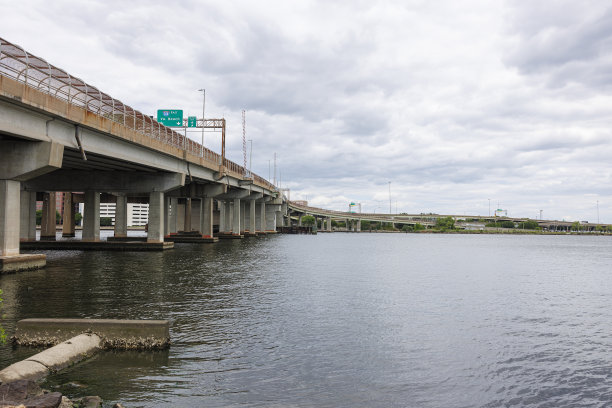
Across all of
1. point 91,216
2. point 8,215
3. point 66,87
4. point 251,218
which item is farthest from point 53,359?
point 251,218

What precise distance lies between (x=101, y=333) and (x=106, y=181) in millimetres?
47243

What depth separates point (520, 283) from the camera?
3331 cm

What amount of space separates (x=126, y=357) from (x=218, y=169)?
62179mm

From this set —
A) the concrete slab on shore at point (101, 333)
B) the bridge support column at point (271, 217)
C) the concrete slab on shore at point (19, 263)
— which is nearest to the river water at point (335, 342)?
the concrete slab on shore at point (101, 333)

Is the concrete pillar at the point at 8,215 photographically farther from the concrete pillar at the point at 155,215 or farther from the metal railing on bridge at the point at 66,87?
the concrete pillar at the point at 155,215

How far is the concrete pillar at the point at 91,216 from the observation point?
2376 inches

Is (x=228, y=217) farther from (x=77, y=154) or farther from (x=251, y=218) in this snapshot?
(x=77, y=154)

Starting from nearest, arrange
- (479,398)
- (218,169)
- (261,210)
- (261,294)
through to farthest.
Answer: (479,398), (261,294), (218,169), (261,210)

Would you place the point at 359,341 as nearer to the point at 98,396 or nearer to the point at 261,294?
the point at 98,396

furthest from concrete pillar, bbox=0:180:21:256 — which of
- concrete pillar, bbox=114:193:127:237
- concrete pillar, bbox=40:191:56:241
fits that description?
concrete pillar, bbox=40:191:56:241

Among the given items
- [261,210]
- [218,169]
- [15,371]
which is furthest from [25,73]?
[261,210]

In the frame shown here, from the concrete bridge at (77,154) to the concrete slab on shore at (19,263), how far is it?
2.8 inches

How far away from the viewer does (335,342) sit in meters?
15.0

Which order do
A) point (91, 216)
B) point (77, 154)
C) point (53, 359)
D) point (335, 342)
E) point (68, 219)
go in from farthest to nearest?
1. point (68, 219)
2. point (91, 216)
3. point (77, 154)
4. point (335, 342)
5. point (53, 359)
